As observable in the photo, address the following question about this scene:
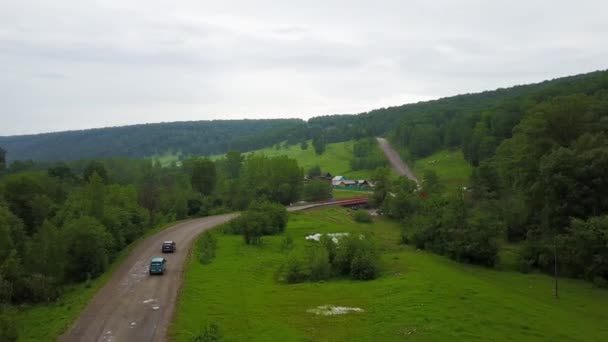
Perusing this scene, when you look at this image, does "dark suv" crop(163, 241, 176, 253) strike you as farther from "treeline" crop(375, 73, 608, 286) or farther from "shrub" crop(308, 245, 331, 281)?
"treeline" crop(375, 73, 608, 286)

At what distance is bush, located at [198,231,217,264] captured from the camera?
166 feet

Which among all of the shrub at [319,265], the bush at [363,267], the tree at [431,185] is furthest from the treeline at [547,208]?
the tree at [431,185]

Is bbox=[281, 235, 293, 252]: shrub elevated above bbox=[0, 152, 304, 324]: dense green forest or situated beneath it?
situated beneath

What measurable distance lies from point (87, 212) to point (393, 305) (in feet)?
119

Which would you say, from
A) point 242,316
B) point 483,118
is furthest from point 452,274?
point 483,118

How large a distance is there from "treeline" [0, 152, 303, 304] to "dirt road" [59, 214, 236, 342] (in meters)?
3.92

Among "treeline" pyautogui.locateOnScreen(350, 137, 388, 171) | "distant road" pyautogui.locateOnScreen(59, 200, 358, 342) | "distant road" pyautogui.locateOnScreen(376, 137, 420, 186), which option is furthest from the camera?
"treeline" pyautogui.locateOnScreen(350, 137, 388, 171)

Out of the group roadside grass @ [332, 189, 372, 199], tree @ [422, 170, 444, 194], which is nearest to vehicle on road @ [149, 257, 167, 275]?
tree @ [422, 170, 444, 194]

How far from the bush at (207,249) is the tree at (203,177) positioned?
190 ft

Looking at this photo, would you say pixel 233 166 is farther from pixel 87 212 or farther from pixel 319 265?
pixel 319 265

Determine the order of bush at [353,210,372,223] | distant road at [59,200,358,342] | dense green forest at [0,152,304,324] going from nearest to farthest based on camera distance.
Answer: distant road at [59,200,358,342]
dense green forest at [0,152,304,324]
bush at [353,210,372,223]

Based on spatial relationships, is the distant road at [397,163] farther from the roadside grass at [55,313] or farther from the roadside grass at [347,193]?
the roadside grass at [55,313]

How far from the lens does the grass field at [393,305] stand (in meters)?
31.4

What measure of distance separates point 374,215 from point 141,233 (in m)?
50.9
